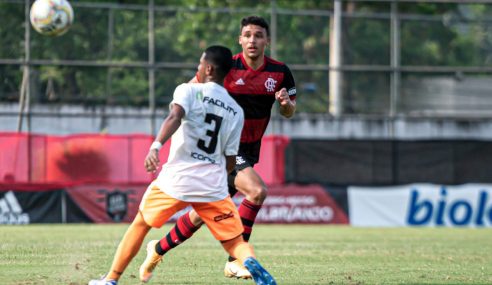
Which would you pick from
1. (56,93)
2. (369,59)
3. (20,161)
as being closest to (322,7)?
(369,59)

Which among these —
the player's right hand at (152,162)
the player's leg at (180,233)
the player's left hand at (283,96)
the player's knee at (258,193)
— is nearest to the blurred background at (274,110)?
the player's knee at (258,193)

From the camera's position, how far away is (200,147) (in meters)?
7.40

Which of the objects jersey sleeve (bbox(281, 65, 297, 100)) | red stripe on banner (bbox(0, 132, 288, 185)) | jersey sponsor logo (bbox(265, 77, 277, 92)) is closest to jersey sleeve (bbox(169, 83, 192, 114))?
jersey sponsor logo (bbox(265, 77, 277, 92))

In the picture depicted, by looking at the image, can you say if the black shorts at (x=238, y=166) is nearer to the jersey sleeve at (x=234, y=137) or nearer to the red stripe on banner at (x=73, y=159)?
the jersey sleeve at (x=234, y=137)

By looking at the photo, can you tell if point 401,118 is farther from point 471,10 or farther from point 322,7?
point 322,7

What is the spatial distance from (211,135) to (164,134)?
0.47 meters

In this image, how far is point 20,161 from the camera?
21219mm

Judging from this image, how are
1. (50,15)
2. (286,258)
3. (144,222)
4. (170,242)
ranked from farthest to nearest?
(50,15) → (286,258) → (170,242) → (144,222)

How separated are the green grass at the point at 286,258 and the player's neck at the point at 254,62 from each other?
214cm

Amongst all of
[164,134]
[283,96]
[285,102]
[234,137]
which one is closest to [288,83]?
[285,102]

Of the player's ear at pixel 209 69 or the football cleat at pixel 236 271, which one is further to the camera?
the football cleat at pixel 236 271

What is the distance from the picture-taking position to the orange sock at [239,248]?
752cm

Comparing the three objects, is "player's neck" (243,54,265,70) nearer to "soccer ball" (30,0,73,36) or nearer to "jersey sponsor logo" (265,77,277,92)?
"jersey sponsor logo" (265,77,277,92)

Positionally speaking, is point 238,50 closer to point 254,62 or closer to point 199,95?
point 254,62
